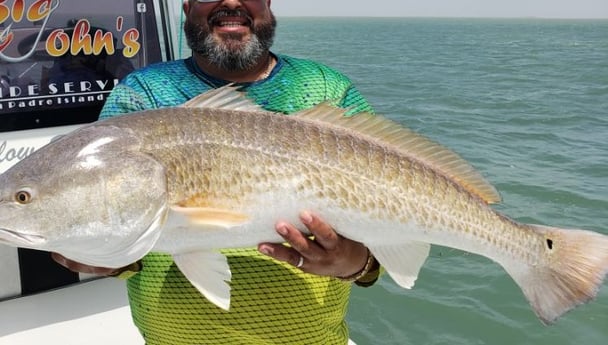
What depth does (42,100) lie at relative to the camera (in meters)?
Answer: 3.55

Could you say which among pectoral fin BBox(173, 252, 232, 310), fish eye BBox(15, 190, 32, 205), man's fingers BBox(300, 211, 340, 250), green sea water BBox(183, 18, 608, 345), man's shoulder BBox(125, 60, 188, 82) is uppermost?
man's shoulder BBox(125, 60, 188, 82)

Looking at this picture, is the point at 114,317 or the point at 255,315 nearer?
the point at 255,315

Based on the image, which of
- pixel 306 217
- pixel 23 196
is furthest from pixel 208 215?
pixel 23 196

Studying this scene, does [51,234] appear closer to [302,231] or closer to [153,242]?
[153,242]

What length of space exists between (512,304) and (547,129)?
8280 millimetres

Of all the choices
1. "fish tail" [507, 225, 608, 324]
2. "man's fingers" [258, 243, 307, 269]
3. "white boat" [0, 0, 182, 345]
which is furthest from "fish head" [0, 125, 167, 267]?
"white boat" [0, 0, 182, 345]

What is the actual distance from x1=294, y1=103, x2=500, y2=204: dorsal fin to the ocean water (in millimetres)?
3419

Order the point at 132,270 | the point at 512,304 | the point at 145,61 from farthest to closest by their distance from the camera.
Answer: the point at 512,304, the point at 145,61, the point at 132,270

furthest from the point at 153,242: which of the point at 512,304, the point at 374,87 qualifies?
the point at 374,87

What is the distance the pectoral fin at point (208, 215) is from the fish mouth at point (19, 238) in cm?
36

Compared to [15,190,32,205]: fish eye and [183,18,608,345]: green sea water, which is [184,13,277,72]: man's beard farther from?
[183,18,608,345]: green sea water

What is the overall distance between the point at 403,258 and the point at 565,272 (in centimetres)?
53

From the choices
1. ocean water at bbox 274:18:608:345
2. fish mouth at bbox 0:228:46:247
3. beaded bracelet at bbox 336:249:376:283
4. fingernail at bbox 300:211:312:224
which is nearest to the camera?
fish mouth at bbox 0:228:46:247

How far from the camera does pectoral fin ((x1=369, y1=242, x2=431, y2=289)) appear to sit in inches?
75.6
